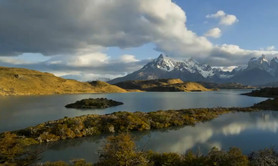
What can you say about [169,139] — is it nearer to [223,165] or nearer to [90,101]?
[223,165]

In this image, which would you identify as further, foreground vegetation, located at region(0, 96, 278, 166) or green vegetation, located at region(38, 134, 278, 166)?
foreground vegetation, located at region(0, 96, 278, 166)

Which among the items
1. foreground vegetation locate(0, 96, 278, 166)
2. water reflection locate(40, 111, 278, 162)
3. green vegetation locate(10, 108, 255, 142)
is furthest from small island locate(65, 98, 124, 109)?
water reflection locate(40, 111, 278, 162)

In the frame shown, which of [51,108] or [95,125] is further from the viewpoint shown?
[51,108]

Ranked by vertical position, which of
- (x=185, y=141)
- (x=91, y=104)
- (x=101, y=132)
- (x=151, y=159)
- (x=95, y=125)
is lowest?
(x=185, y=141)

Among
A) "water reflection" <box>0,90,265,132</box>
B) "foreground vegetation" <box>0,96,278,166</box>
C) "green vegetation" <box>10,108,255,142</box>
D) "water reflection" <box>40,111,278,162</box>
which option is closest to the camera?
"foreground vegetation" <box>0,96,278,166</box>

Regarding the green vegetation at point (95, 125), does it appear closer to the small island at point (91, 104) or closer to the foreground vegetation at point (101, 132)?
the foreground vegetation at point (101, 132)

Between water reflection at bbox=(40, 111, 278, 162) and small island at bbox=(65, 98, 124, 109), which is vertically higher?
small island at bbox=(65, 98, 124, 109)

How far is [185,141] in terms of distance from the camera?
110ft

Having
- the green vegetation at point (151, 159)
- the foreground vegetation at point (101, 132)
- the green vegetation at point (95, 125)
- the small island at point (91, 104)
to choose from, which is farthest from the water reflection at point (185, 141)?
the small island at point (91, 104)

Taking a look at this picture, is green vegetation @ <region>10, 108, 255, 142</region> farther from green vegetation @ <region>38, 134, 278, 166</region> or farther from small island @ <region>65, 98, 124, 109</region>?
small island @ <region>65, 98, 124, 109</region>

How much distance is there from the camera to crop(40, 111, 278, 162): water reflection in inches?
1136

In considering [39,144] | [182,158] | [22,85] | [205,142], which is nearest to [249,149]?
[205,142]

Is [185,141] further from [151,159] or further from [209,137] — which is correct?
[151,159]

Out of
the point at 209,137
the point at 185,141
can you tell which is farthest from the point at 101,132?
the point at 209,137
